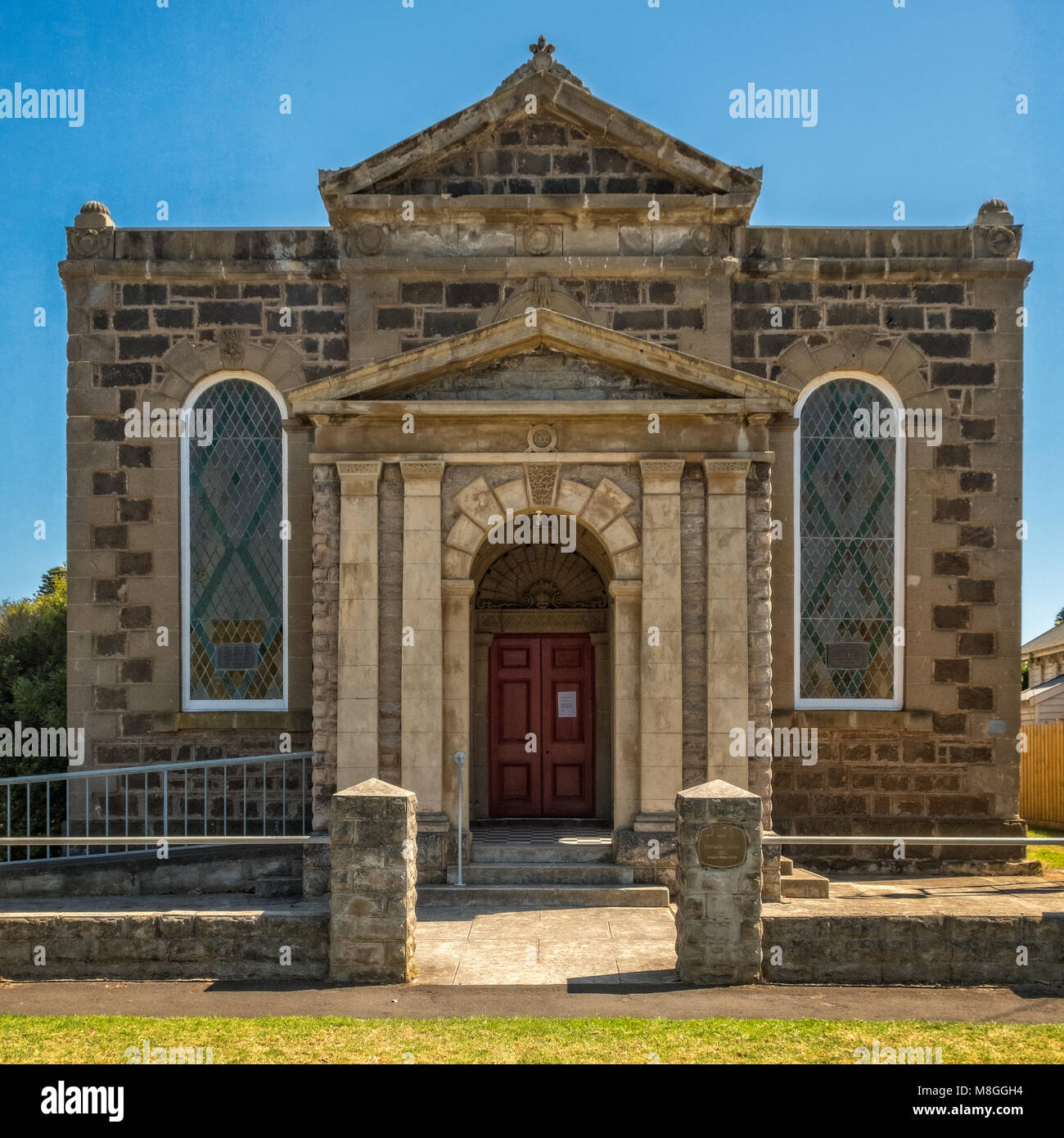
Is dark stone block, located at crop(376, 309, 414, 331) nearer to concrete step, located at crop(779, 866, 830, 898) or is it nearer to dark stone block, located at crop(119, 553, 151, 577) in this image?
dark stone block, located at crop(119, 553, 151, 577)

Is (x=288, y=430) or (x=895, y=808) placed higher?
(x=288, y=430)

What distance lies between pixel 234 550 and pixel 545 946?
22.1 feet

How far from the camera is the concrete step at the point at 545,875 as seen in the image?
37.1 feet

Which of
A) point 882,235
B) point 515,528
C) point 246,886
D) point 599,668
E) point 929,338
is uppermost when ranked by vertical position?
point 882,235

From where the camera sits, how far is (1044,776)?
22453 mm

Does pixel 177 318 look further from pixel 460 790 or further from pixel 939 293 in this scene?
pixel 939 293

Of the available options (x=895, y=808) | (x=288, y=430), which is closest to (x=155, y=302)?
(x=288, y=430)

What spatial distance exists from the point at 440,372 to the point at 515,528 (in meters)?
1.83

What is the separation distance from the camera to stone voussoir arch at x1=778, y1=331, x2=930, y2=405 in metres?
13.9

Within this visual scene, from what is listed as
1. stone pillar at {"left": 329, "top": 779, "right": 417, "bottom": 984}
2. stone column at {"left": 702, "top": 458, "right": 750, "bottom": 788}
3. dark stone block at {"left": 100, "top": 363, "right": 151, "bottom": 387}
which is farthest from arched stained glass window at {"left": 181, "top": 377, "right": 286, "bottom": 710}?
stone pillar at {"left": 329, "top": 779, "right": 417, "bottom": 984}

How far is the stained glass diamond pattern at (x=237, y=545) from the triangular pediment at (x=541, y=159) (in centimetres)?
270
